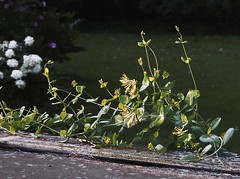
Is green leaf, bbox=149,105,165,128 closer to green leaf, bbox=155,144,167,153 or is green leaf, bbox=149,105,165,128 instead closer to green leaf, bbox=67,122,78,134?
green leaf, bbox=155,144,167,153

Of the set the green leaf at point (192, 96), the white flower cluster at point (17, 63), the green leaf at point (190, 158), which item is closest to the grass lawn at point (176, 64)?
the white flower cluster at point (17, 63)

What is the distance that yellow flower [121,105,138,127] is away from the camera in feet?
8.55

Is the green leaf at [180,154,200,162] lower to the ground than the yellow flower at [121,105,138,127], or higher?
lower

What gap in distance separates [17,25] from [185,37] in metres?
9.62

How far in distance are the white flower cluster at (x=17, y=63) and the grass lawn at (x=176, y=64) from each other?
1.76 meters

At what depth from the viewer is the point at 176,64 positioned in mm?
10930

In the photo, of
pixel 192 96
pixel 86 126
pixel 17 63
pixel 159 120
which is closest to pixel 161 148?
pixel 159 120

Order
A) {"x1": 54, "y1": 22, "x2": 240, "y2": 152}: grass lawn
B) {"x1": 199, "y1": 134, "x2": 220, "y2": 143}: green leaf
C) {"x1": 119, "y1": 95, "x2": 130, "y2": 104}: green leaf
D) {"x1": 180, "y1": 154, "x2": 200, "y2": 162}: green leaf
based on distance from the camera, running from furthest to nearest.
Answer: {"x1": 54, "y1": 22, "x2": 240, "y2": 152}: grass lawn, {"x1": 119, "y1": 95, "x2": 130, "y2": 104}: green leaf, {"x1": 199, "y1": 134, "x2": 220, "y2": 143}: green leaf, {"x1": 180, "y1": 154, "x2": 200, "y2": 162}: green leaf

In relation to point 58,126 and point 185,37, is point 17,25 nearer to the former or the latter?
point 58,126

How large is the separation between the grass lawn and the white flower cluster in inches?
69.4

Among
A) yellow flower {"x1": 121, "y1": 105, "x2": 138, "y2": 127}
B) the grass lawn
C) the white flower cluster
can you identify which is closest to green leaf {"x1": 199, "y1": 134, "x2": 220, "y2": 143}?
yellow flower {"x1": 121, "y1": 105, "x2": 138, "y2": 127}

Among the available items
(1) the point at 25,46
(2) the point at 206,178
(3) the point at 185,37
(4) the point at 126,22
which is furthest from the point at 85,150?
(4) the point at 126,22

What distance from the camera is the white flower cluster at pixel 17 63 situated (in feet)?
17.4

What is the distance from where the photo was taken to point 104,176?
2.20 m
